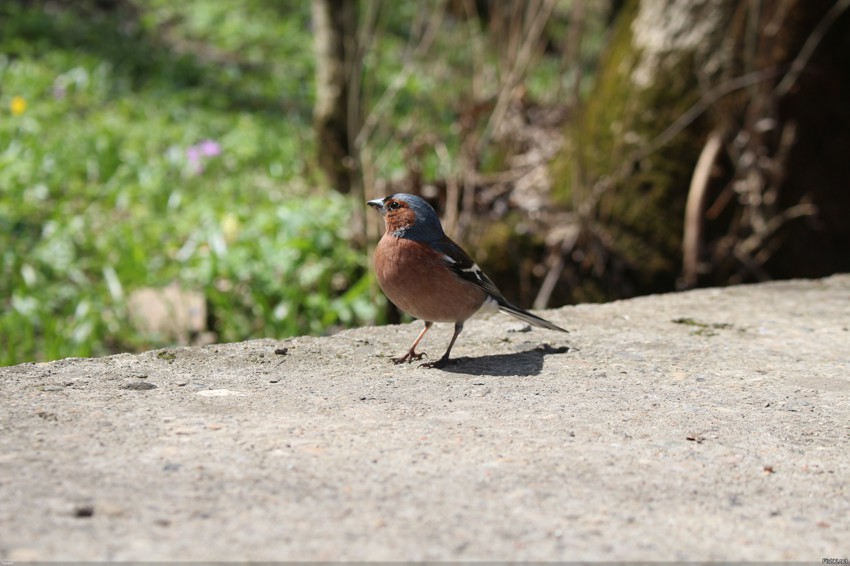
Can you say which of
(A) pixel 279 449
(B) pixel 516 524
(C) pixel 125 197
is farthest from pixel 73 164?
(B) pixel 516 524

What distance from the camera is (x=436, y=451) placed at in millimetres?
2365

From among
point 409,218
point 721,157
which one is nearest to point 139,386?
point 409,218

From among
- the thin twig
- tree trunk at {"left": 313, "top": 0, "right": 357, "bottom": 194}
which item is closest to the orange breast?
the thin twig

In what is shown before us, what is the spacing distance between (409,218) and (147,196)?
3.54 m

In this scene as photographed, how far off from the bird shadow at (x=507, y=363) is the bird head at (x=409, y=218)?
0.43 metres

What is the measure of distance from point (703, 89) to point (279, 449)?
3638 millimetres

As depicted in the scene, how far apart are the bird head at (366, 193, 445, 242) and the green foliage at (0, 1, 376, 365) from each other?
158 cm

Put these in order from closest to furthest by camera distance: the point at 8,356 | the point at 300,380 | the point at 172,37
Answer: the point at 300,380
the point at 8,356
the point at 172,37

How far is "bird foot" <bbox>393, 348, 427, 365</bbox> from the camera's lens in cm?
329

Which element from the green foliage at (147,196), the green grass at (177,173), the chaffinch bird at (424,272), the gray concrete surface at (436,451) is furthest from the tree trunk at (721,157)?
the chaffinch bird at (424,272)

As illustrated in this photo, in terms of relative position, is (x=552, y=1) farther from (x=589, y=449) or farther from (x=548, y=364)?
(x=589, y=449)

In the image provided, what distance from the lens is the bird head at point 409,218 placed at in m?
3.36

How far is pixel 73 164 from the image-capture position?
6.78 metres

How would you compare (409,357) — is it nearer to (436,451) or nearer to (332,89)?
(436,451)
